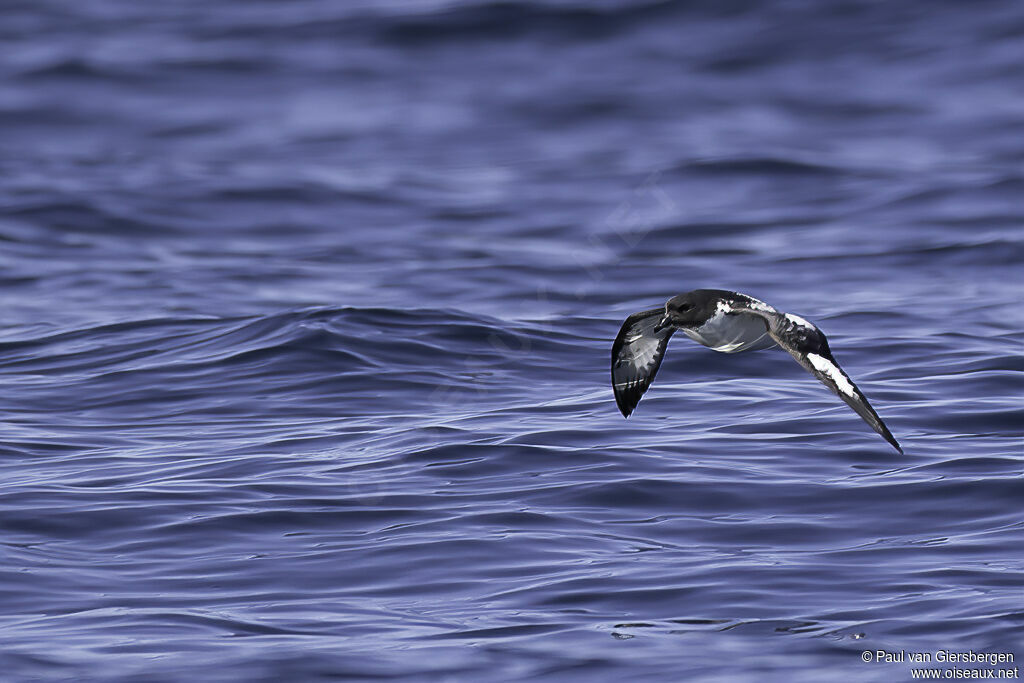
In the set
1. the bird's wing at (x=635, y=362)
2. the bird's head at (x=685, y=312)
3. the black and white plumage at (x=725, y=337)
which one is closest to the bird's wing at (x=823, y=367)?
the black and white plumage at (x=725, y=337)

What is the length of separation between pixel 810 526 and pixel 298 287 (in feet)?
31.8

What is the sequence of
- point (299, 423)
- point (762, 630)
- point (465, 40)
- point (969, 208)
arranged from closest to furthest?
point (762, 630) < point (299, 423) < point (969, 208) < point (465, 40)

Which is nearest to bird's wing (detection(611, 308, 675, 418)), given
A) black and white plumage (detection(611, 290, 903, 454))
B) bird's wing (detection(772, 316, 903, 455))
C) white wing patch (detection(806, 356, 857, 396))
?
black and white plumage (detection(611, 290, 903, 454))

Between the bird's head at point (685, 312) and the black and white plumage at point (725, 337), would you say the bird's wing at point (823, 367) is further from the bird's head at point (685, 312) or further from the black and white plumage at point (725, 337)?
the bird's head at point (685, 312)

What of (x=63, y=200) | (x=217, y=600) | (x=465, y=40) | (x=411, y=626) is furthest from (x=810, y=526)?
(x=465, y=40)

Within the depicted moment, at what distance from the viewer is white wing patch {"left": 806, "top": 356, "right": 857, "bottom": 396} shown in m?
7.74

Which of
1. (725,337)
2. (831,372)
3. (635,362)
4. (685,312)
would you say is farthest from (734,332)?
(635,362)

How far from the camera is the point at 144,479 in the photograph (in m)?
10.9

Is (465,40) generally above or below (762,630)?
above

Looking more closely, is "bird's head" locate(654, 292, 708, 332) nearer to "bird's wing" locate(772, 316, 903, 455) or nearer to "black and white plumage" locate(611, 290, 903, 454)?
"black and white plumage" locate(611, 290, 903, 454)

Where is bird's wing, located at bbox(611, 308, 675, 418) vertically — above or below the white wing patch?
below

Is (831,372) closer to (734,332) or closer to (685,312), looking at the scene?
(734,332)

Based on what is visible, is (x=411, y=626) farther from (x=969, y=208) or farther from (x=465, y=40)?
(x=465, y=40)

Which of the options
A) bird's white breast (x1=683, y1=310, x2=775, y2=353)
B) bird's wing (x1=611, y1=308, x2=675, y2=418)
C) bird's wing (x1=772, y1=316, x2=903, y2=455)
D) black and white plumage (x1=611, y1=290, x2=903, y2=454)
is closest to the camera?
bird's wing (x1=772, y1=316, x2=903, y2=455)
